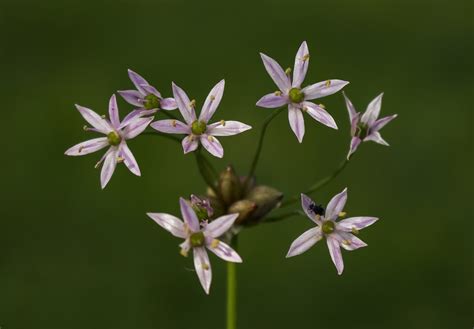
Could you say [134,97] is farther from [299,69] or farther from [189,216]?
[299,69]

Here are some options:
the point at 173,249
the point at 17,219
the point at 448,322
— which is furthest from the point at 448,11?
the point at 17,219

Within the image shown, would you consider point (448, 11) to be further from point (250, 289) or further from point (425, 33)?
point (250, 289)

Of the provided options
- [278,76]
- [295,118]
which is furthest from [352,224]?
[278,76]

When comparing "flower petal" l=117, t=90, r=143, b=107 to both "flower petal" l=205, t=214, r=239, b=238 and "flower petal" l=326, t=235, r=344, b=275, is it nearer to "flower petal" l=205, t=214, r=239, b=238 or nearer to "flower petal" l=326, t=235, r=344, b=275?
"flower petal" l=205, t=214, r=239, b=238

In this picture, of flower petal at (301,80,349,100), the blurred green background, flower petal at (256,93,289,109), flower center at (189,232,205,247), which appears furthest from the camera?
the blurred green background

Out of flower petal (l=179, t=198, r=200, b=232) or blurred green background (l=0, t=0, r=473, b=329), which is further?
blurred green background (l=0, t=0, r=473, b=329)

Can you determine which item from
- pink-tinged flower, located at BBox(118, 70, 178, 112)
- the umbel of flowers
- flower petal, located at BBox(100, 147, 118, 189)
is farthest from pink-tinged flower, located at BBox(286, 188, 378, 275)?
flower petal, located at BBox(100, 147, 118, 189)

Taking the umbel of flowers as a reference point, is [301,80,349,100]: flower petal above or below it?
above
